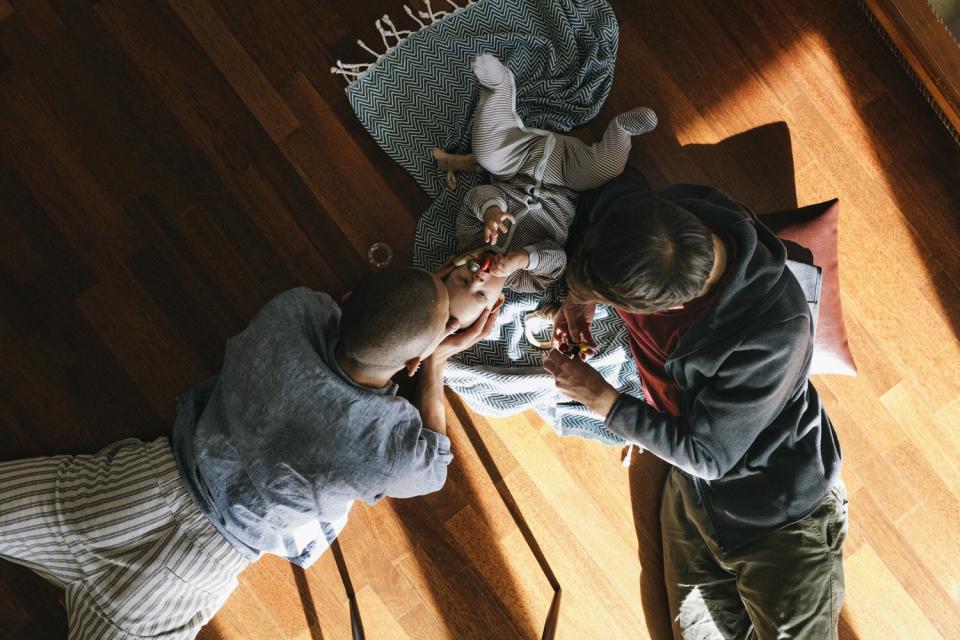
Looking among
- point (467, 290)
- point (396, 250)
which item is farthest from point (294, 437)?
point (396, 250)

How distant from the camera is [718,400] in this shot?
3.91 feet

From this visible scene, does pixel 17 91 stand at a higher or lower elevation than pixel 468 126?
higher

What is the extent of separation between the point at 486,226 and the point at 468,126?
31 cm

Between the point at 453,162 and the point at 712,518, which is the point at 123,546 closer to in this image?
the point at 453,162

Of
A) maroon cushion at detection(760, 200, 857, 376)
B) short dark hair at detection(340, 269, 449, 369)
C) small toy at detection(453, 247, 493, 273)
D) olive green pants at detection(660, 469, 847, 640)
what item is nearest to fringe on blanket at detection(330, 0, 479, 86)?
small toy at detection(453, 247, 493, 273)

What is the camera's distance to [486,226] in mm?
1409

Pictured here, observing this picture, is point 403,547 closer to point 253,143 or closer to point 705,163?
point 253,143

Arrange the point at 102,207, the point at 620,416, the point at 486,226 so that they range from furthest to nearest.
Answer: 1. the point at 102,207
2. the point at 486,226
3. the point at 620,416

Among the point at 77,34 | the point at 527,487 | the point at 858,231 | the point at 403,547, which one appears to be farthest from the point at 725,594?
the point at 77,34

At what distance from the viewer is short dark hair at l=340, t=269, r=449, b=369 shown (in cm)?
110

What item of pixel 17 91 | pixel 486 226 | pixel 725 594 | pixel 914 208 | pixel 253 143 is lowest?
pixel 725 594

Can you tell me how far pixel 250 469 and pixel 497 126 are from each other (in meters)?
0.89

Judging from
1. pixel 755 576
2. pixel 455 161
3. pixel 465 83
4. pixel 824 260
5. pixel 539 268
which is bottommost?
pixel 755 576

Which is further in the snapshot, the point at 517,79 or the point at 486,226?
the point at 517,79
